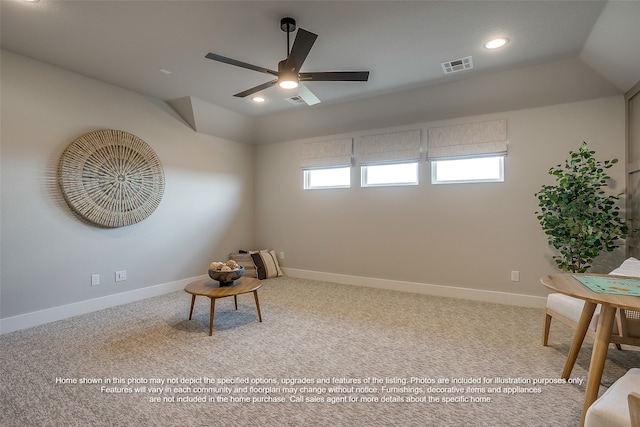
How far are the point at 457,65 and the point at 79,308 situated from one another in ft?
16.0

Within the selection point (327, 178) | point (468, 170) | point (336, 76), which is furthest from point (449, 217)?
point (336, 76)

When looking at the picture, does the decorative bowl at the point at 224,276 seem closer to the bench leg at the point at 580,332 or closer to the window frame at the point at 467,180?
the bench leg at the point at 580,332

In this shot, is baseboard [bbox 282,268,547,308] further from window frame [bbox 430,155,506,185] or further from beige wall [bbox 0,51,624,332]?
window frame [bbox 430,155,506,185]

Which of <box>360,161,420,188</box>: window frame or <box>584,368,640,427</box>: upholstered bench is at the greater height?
<box>360,161,420,188</box>: window frame

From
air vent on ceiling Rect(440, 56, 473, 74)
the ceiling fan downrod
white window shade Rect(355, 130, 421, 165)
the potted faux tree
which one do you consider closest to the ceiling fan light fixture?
the ceiling fan downrod

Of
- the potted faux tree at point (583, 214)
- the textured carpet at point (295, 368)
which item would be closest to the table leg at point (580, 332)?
the textured carpet at point (295, 368)

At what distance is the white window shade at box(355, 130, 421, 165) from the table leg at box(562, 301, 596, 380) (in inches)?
104

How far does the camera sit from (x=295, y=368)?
2178 millimetres

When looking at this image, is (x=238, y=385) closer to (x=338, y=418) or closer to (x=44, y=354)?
(x=338, y=418)

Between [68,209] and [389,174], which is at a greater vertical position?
[389,174]

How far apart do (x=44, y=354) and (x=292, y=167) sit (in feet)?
12.6

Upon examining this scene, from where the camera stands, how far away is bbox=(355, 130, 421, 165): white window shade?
4.16m

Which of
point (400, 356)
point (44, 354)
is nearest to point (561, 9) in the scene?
point (400, 356)

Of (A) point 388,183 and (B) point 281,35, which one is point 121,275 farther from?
(A) point 388,183
